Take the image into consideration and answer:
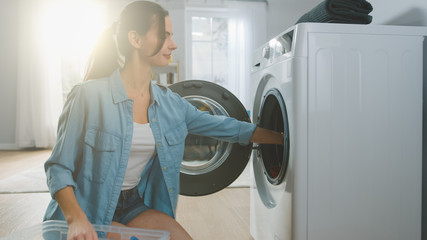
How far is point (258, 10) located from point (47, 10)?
2789 mm

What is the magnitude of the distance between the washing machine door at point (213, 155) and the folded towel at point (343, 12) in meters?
0.46

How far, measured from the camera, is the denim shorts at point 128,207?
1085 mm

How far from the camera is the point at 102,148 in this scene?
1005mm

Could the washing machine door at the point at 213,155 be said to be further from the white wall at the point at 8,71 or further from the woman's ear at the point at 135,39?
the white wall at the point at 8,71

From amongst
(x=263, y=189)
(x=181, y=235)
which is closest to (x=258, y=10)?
(x=263, y=189)

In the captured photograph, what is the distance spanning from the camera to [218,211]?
198 centimetres

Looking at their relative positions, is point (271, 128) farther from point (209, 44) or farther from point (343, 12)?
point (209, 44)

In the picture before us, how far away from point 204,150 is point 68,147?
2.22 ft

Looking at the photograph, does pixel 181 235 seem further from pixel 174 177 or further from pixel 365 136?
pixel 365 136

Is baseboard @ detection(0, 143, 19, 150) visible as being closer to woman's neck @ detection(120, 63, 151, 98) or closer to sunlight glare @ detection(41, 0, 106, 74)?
sunlight glare @ detection(41, 0, 106, 74)

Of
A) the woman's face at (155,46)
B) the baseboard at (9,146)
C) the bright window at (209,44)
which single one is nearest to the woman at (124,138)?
the woman's face at (155,46)

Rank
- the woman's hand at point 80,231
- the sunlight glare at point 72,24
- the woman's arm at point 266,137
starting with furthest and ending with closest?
the sunlight glare at point 72,24, the woman's arm at point 266,137, the woman's hand at point 80,231

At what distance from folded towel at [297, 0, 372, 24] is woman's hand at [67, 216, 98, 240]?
0.97m

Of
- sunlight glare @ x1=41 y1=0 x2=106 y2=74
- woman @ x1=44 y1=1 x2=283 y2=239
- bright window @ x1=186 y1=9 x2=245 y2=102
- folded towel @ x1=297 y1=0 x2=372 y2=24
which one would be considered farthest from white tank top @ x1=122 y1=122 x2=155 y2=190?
sunlight glare @ x1=41 y1=0 x2=106 y2=74
